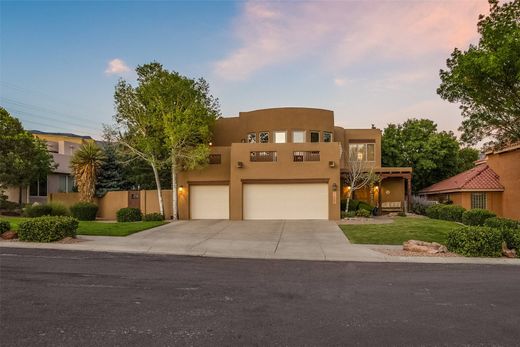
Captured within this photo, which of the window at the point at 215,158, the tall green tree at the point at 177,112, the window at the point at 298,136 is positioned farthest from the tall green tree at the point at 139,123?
the window at the point at 298,136

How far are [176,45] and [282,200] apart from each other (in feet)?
37.8

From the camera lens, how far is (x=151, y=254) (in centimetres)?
1136

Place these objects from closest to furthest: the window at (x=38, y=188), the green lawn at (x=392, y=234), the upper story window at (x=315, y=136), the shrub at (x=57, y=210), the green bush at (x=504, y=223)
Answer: the green lawn at (x=392, y=234) → the green bush at (x=504, y=223) → the shrub at (x=57, y=210) → the upper story window at (x=315, y=136) → the window at (x=38, y=188)

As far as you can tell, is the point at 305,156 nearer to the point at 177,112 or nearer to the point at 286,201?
the point at 286,201

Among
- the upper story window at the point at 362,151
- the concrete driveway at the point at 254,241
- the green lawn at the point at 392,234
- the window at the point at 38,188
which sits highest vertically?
the upper story window at the point at 362,151

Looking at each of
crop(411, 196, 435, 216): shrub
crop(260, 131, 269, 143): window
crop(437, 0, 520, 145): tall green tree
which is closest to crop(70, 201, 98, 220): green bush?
crop(260, 131, 269, 143): window

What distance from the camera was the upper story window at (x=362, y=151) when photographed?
95.7ft

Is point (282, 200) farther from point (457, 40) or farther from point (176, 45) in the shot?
point (457, 40)

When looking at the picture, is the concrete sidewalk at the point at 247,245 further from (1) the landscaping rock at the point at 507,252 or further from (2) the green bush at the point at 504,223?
(2) the green bush at the point at 504,223

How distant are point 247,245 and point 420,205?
20475mm

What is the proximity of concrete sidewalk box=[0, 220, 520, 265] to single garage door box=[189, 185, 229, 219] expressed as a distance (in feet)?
21.1

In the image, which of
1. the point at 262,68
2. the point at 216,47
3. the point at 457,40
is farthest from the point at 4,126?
the point at 457,40

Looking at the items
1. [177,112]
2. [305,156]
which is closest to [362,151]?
[305,156]

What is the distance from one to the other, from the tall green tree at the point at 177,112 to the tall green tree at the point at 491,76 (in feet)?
46.2
